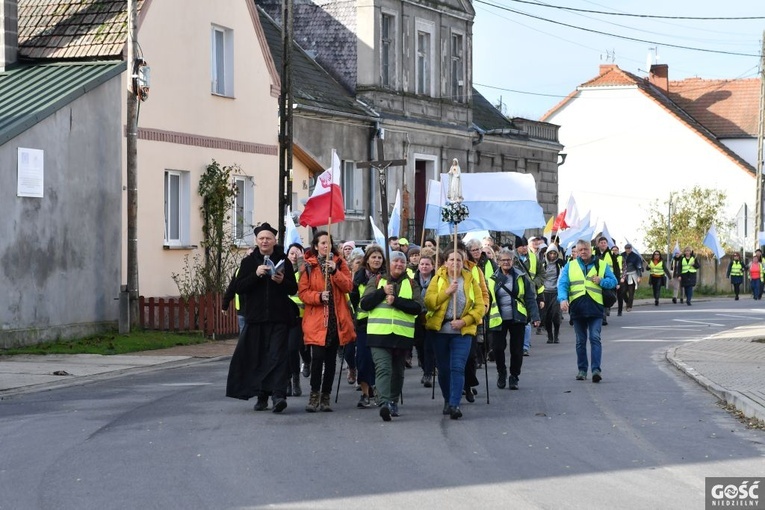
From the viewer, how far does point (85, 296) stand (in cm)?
2292

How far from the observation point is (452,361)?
527 inches

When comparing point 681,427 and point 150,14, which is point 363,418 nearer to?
point 681,427

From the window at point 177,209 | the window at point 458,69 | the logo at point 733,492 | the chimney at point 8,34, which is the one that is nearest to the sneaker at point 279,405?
the logo at point 733,492

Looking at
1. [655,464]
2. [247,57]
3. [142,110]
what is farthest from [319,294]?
[247,57]

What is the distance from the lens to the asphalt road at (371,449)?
897cm

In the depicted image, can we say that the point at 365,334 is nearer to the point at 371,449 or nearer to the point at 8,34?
the point at 371,449

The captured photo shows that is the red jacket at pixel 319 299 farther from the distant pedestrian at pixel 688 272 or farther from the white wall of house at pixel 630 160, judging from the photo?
the white wall of house at pixel 630 160

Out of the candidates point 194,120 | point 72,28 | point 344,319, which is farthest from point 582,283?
point 72,28

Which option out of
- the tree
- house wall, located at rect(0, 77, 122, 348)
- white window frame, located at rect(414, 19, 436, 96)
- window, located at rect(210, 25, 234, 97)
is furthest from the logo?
the tree

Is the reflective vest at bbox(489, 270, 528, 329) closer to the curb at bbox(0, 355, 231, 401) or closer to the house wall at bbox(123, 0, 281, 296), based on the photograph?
the curb at bbox(0, 355, 231, 401)

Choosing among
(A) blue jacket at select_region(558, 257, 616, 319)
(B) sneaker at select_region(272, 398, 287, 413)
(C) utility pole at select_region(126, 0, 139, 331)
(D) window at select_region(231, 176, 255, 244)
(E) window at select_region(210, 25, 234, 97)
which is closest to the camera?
(B) sneaker at select_region(272, 398, 287, 413)

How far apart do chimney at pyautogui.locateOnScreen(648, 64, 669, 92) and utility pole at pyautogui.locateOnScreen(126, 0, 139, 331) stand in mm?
53912

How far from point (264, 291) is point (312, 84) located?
21.3 metres

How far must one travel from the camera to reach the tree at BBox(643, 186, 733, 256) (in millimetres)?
57500
